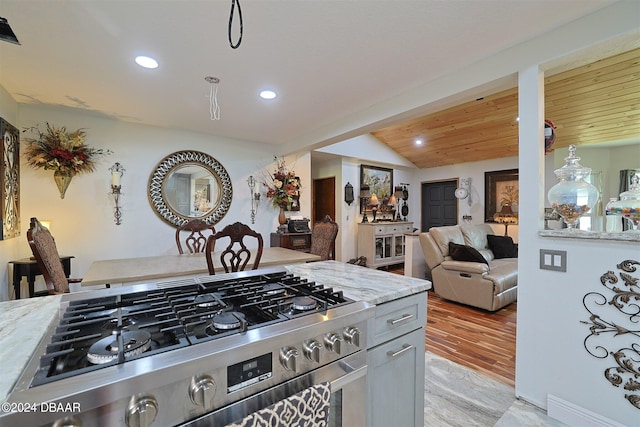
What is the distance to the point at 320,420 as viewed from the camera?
83 centimetres

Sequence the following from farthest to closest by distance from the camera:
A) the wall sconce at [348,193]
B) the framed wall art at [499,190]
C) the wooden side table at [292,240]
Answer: the wall sconce at [348,193]
the framed wall art at [499,190]
the wooden side table at [292,240]

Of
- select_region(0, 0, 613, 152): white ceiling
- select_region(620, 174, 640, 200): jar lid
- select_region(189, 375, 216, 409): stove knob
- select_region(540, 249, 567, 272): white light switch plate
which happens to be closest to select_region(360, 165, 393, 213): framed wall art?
select_region(0, 0, 613, 152): white ceiling

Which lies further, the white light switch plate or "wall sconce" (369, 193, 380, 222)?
"wall sconce" (369, 193, 380, 222)

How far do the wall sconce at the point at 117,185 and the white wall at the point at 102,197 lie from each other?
0.04 meters

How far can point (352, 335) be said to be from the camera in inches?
38.0

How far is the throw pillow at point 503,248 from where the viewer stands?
4562mm

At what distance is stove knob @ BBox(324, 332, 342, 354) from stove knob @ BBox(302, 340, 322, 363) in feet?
0.14

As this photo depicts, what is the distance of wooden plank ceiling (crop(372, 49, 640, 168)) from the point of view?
276 centimetres

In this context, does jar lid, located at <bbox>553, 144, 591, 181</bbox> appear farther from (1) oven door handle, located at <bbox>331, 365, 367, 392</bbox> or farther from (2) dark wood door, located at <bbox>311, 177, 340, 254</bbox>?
(2) dark wood door, located at <bbox>311, 177, 340, 254</bbox>

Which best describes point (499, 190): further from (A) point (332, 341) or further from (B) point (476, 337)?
(A) point (332, 341)

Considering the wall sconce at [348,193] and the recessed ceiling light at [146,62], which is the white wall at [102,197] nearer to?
the recessed ceiling light at [146,62]

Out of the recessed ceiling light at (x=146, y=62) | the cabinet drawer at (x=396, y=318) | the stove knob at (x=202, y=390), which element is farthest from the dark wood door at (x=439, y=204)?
the stove knob at (x=202, y=390)

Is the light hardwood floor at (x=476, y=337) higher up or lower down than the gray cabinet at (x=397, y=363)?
lower down

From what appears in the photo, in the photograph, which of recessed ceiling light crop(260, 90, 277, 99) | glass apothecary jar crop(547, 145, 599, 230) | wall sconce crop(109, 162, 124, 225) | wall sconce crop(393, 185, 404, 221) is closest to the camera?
glass apothecary jar crop(547, 145, 599, 230)
